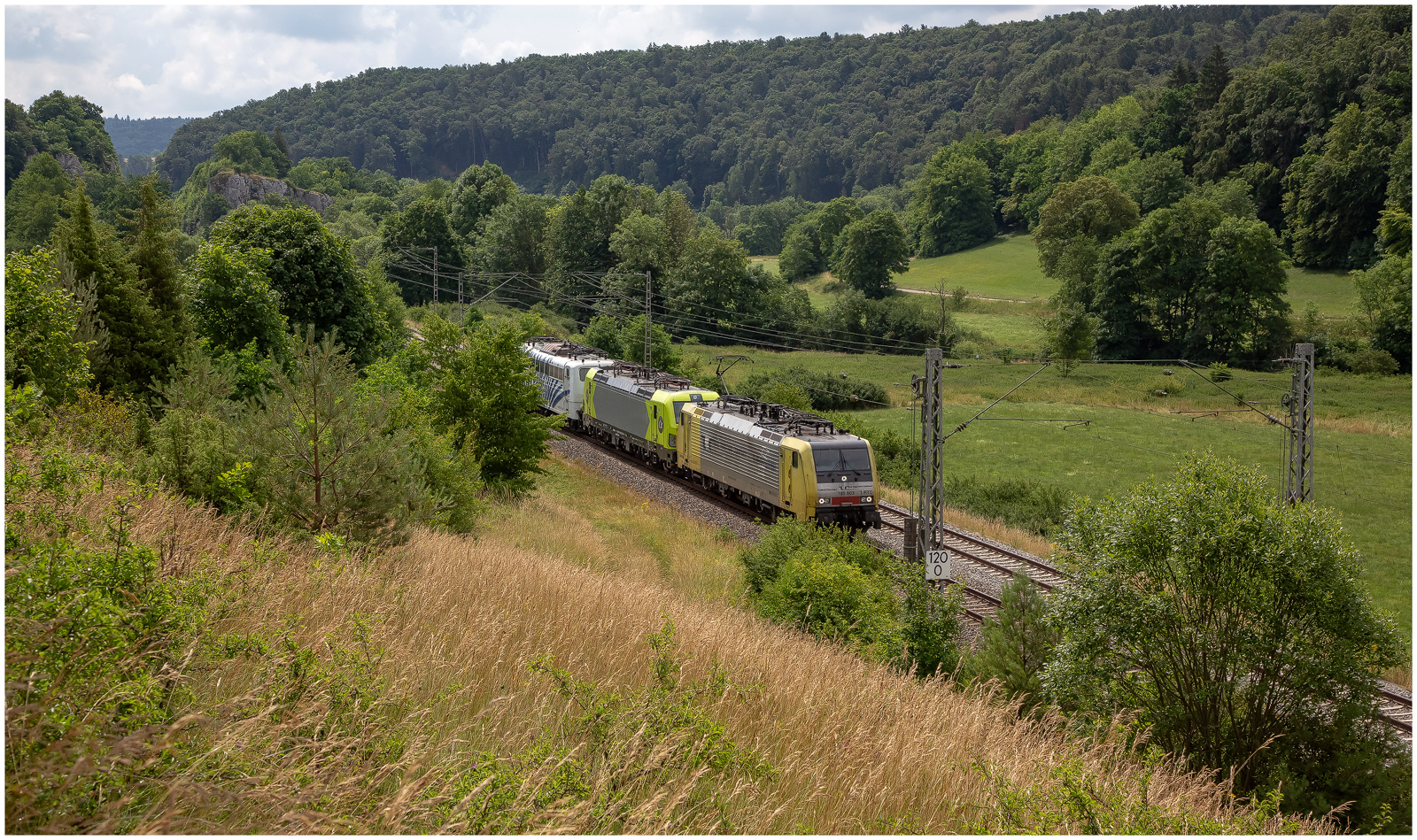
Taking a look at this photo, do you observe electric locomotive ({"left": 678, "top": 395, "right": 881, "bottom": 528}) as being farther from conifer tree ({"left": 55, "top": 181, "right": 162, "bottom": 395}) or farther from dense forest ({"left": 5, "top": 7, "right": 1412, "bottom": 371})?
dense forest ({"left": 5, "top": 7, "right": 1412, "bottom": 371})

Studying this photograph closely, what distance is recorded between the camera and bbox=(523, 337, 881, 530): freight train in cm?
2642

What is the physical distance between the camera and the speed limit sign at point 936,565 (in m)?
21.9

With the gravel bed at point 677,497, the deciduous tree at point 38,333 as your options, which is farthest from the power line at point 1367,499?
the deciduous tree at point 38,333

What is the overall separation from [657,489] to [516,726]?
87.4ft

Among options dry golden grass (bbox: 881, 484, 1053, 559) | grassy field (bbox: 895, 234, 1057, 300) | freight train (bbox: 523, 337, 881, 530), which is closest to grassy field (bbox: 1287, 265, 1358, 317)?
grassy field (bbox: 895, 234, 1057, 300)

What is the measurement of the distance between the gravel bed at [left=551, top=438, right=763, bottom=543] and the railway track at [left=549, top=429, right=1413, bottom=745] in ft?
1.09

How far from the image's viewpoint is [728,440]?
30.1 metres

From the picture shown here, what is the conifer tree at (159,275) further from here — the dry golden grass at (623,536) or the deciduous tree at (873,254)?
the deciduous tree at (873,254)

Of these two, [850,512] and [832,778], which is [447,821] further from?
[850,512]

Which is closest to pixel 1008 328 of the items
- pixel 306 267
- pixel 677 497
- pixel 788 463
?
pixel 677 497

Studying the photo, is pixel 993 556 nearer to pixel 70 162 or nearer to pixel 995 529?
pixel 995 529

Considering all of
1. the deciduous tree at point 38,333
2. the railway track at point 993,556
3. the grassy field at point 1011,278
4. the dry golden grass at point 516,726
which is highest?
the grassy field at point 1011,278

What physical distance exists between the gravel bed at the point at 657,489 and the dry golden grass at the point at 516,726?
1772 centimetres

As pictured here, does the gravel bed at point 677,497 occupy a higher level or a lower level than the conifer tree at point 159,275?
lower
